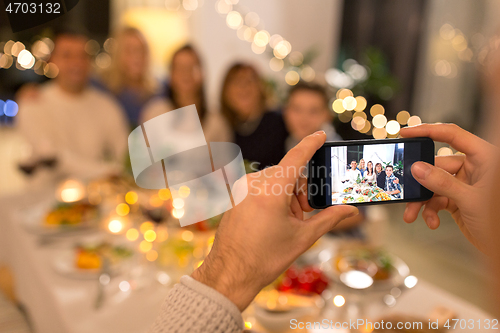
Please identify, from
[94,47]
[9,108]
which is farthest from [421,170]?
[9,108]

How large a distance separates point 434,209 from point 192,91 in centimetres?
184

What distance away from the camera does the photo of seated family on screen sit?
64cm

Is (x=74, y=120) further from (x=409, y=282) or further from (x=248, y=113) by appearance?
(x=409, y=282)

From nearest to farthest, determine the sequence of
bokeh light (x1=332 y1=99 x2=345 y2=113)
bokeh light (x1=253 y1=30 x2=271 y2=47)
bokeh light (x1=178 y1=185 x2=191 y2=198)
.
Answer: bokeh light (x1=178 y1=185 x2=191 y2=198)
bokeh light (x1=332 y1=99 x2=345 y2=113)
bokeh light (x1=253 y1=30 x2=271 y2=47)

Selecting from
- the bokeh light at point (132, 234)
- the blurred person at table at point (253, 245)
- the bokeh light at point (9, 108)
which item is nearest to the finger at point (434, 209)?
the blurred person at table at point (253, 245)

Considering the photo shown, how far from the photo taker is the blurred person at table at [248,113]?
2.20 m

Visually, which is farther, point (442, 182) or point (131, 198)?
point (131, 198)

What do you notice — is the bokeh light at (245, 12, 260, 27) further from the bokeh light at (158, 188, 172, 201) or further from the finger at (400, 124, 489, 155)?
the finger at (400, 124, 489, 155)

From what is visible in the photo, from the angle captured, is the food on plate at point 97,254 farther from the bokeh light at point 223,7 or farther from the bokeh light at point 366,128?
the bokeh light at point 223,7

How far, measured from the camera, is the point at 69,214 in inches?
52.7

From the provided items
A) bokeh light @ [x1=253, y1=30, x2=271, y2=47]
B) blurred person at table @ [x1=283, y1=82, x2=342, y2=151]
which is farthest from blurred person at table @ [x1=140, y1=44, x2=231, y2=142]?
bokeh light @ [x1=253, y1=30, x2=271, y2=47]

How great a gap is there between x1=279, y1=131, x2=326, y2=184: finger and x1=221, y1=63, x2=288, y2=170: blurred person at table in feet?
5.07

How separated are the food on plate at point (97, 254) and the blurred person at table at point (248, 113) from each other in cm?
118

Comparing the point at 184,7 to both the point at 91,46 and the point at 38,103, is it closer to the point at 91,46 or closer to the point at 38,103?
the point at 91,46
